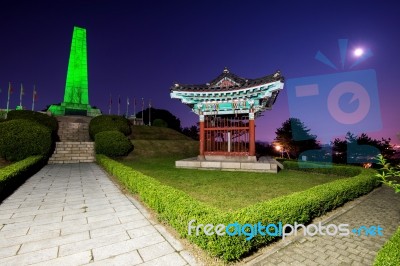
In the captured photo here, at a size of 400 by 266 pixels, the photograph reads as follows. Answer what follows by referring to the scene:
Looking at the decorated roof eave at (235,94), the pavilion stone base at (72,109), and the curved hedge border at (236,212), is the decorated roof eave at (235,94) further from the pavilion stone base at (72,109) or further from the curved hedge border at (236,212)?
the pavilion stone base at (72,109)

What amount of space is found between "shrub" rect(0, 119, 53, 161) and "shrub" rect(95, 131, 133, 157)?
4.12 m

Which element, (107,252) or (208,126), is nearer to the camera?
(107,252)

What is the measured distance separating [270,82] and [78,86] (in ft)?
129

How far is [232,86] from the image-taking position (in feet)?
50.8

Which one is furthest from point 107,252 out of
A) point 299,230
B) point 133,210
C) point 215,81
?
point 215,81

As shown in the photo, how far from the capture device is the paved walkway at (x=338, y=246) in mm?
3990

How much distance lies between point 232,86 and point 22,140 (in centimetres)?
1553

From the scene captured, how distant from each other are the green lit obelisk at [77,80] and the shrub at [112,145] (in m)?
25.8

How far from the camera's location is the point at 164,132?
3434 centimetres

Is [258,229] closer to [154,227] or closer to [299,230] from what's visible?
[299,230]

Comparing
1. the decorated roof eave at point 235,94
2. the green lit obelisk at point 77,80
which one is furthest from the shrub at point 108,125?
the green lit obelisk at point 77,80

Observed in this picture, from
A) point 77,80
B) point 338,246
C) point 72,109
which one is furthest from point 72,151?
point 77,80

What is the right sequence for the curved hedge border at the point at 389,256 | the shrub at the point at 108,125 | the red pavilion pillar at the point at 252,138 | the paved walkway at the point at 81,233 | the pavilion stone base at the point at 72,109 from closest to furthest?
the curved hedge border at the point at 389,256 → the paved walkway at the point at 81,233 → the red pavilion pillar at the point at 252,138 → the shrub at the point at 108,125 → the pavilion stone base at the point at 72,109

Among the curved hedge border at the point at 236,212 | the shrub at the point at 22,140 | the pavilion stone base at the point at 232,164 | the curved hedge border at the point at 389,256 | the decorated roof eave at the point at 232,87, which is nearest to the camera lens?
the curved hedge border at the point at 389,256
